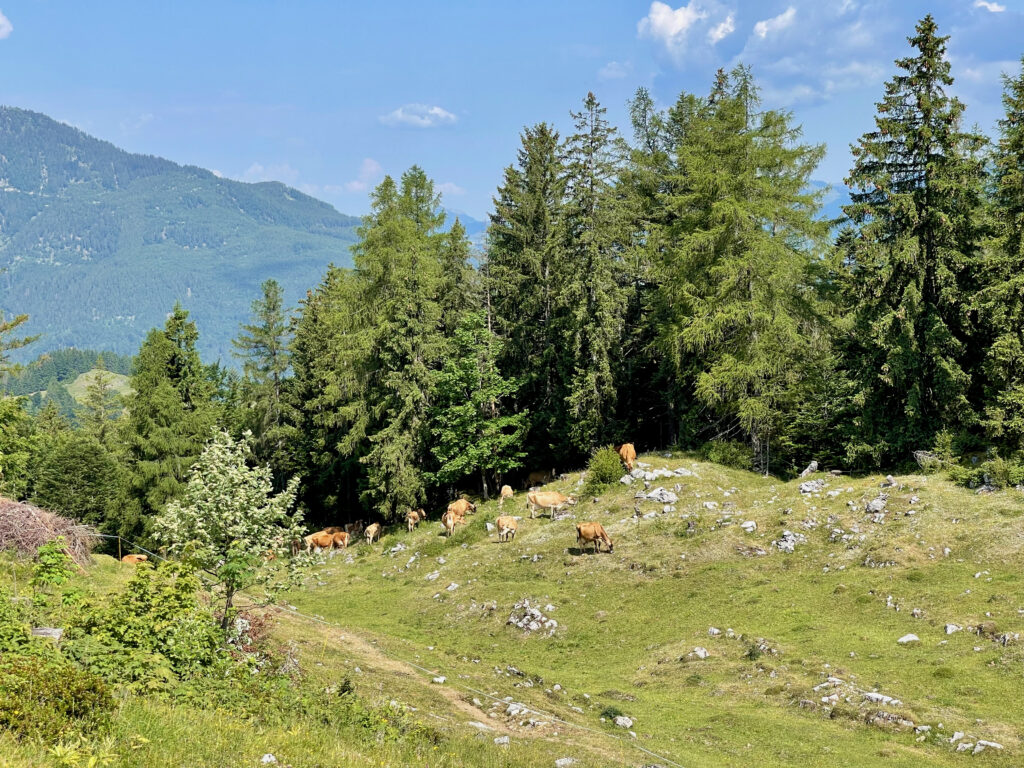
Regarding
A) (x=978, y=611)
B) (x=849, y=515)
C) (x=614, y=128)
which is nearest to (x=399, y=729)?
(x=978, y=611)

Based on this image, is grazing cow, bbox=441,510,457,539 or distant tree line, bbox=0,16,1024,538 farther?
grazing cow, bbox=441,510,457,539

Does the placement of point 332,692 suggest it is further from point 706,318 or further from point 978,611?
point 706,318

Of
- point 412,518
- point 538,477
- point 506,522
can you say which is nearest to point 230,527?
point 506,522

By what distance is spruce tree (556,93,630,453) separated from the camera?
38.6 meters

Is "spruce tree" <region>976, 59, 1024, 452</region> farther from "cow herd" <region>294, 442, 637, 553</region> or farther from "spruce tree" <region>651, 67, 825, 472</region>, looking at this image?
"cow herd" <region>294, 442, 637, 553</region>

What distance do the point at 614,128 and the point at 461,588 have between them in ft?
93.3

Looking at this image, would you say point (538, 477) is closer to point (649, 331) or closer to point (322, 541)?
point (649, 331)

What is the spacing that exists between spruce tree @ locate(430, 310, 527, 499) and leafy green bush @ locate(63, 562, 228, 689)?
2659cm

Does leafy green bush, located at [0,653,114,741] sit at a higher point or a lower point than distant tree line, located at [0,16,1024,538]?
lower

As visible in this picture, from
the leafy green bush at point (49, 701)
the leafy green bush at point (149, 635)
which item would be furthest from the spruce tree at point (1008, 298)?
the leafy green bush at point (49, 701)

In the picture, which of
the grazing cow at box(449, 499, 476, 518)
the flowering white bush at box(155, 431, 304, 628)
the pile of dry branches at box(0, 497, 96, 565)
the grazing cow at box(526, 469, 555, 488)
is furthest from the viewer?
the grazing cow at box(526, 469, 555, 488)

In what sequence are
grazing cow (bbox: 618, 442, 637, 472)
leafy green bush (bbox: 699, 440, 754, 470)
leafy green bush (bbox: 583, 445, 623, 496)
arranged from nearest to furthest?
leafy green bush (bbox: 583, 445, 623, 496) < grazing cow (bbox: 618, 442, 637, 472) < leafy green bush (bbox: 699, 440, 754, 470)

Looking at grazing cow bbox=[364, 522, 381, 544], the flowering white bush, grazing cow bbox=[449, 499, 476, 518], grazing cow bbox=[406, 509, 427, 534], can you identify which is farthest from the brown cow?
the flowering white bush

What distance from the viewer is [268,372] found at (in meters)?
50.0
